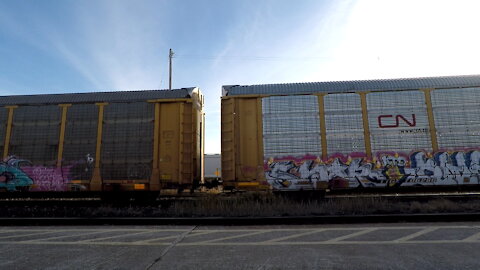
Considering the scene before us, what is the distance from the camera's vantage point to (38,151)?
30.1 ft

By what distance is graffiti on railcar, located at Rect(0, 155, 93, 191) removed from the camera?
8.94 metres

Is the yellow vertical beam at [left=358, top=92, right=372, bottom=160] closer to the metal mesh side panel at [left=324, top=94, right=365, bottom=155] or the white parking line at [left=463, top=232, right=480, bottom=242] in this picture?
the metal mesh side panel at [left=324, top=94, right=365, bottom=155]

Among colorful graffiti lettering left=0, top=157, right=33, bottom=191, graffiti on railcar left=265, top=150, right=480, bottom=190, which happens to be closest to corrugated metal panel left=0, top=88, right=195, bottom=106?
colorful graffiti lettering left=0, top=157, right=33, bottom=191

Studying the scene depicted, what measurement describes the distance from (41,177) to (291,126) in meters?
8.48

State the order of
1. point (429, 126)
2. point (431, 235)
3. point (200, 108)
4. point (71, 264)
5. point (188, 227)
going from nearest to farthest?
point (71, 264), point (431, 235), point (188, 227), point (429, 126), point (200, 108)

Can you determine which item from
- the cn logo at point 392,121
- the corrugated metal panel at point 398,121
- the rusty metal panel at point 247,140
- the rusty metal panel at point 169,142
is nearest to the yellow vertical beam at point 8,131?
the rusty metal panel at point 169,142

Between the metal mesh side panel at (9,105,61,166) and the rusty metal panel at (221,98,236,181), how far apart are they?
5721mm

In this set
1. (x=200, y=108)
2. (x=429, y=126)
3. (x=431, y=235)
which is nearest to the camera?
(x=431, y=235)

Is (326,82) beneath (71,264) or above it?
above

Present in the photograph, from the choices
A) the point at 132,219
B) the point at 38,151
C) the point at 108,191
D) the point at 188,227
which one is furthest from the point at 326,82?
the point at 38,151

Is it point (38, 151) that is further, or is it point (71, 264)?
point (38, 151)

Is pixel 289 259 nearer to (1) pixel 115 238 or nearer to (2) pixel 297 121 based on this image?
(1) pixel 115 238

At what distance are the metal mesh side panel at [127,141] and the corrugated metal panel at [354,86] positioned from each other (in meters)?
3.01

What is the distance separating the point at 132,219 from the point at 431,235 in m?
5.99
